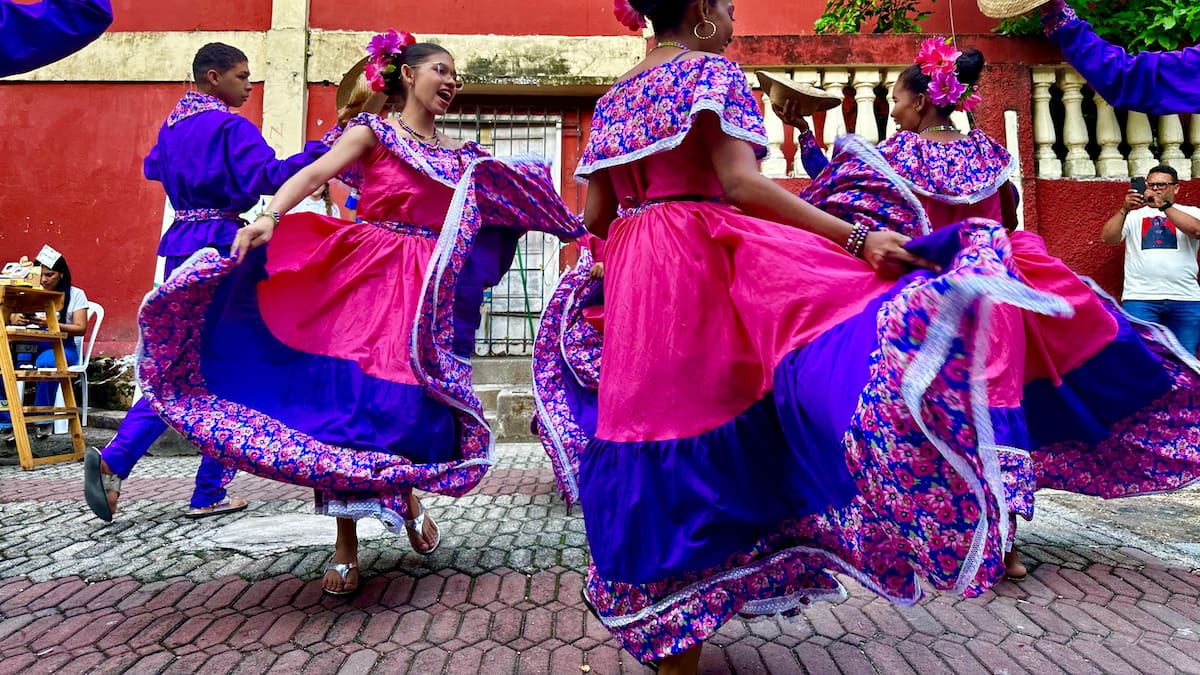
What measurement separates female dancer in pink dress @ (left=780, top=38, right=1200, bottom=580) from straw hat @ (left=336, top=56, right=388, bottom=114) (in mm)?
1776

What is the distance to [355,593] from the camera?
2.49 metres

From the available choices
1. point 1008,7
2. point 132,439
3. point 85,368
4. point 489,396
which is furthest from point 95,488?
point 1008,7

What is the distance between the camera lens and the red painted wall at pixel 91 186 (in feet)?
23.6

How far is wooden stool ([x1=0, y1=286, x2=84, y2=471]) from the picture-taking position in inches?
204

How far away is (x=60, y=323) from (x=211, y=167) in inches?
162

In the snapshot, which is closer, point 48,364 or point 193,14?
point 48,364

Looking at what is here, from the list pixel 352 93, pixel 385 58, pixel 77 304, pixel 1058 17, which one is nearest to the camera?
pixel 385 58

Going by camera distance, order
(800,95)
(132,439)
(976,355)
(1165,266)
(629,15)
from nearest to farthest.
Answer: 1. (976,355)
2. (629,15)
3. (800,95)
4. (132,439)
5. (1165,266)

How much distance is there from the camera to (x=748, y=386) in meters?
1.55

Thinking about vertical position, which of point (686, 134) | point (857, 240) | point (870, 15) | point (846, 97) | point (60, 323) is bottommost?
point (857, 240)

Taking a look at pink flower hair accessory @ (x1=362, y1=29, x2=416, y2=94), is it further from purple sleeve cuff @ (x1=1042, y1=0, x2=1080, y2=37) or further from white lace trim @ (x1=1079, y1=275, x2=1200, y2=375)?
purple sleeve cuff @ (x1=1042, y1=0, x2=1080, y2=37)

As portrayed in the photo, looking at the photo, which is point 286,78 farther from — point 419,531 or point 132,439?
point 419,531

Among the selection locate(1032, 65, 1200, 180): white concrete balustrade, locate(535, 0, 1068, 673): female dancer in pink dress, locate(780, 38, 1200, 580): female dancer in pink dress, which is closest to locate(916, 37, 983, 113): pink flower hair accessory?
locate(780, 38, 1200, 580): female dancer in pink dress

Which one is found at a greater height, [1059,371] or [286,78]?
[286,78]
